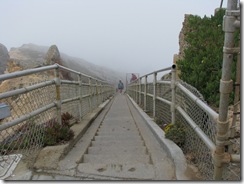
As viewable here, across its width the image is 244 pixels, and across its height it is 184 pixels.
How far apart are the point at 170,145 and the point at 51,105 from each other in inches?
67.6

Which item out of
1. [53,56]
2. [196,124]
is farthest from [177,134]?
[53,56]

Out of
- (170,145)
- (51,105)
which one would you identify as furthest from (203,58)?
(51,105)

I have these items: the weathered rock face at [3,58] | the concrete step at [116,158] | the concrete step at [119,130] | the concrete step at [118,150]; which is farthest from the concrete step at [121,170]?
the weathered rock face at [3,58]

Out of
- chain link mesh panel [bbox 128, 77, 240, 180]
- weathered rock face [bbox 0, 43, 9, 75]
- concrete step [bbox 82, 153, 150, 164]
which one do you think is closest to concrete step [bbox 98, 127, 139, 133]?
chain link mesh panel [bbox 128, 77, 240, 180]

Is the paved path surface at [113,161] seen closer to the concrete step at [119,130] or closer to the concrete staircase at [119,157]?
the concrete staircase at [119,157]

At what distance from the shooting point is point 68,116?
4828mm

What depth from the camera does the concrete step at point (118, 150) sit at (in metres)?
3.60

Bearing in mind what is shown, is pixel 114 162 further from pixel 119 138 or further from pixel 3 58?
pixel 3 58

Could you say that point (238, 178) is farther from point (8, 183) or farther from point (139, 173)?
point (8, 183)

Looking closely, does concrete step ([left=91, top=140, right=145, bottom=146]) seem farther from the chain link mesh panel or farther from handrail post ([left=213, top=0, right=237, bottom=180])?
handrail post ([left=213, top=0, right=237, bottom=180])

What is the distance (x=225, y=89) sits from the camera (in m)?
1.99

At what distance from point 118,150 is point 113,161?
59cm

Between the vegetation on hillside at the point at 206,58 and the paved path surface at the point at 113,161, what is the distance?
64.1 inches

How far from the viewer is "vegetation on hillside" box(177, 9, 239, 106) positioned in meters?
5.21
